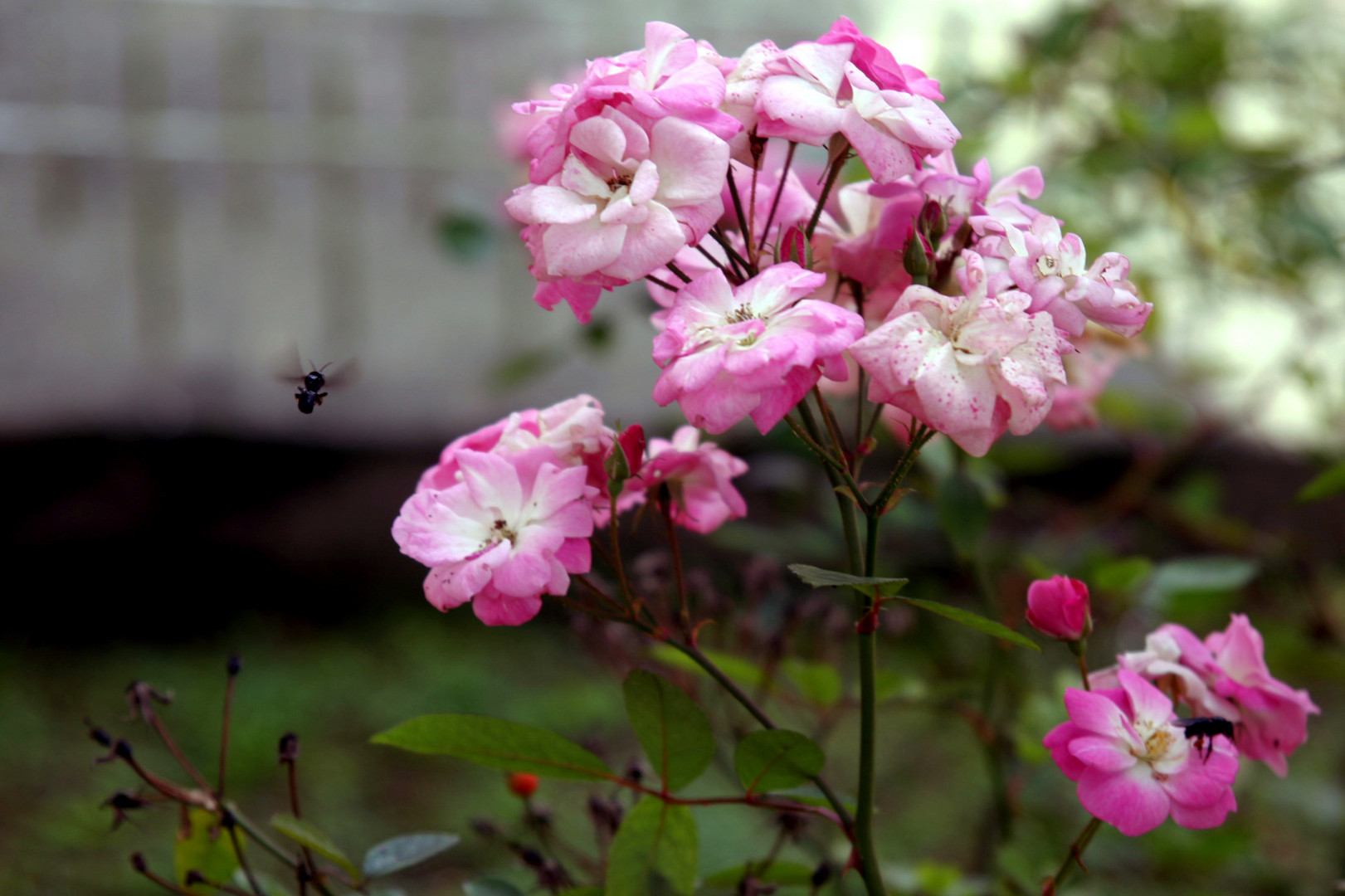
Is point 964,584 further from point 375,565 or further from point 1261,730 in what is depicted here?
point 375,565

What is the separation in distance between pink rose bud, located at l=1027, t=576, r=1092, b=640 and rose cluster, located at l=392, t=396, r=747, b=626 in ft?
0.53

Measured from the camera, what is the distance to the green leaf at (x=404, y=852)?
0.61 m

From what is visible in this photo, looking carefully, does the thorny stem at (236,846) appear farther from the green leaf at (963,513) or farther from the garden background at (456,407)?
the green leaf at (963,513)

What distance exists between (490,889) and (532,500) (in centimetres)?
26

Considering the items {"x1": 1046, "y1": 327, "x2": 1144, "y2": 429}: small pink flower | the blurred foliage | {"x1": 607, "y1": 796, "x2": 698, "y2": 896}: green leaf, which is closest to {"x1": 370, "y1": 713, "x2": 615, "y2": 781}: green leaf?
{"x1": 607, "y1": 796, "x2": 698, "y2": 896}: green leaf

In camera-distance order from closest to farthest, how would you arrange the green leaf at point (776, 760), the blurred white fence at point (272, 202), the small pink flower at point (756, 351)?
the small pink flower at point (756, 351) < the green leaf at point (776, 760) < the blurred white fence at point (272, 202)

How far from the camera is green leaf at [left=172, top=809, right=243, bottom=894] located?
2.02 ft

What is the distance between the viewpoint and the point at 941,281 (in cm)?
52

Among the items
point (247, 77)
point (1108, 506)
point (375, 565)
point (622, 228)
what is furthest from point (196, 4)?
point (622, 228)

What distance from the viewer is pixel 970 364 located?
1.39 feet

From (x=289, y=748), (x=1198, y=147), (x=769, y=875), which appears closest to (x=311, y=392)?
(x=289, y=748)

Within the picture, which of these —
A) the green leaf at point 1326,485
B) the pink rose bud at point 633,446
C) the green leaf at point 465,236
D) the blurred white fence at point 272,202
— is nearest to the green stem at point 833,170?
the pink rose bud at point 633,446

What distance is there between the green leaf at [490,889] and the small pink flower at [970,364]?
375 millimetres

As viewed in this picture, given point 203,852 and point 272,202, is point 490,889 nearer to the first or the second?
point 203,852
